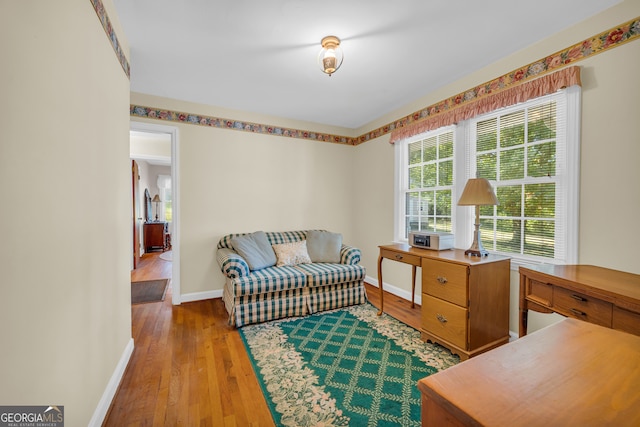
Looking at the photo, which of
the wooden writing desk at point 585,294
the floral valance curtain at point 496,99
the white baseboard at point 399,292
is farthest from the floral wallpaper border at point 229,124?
the wooden writing desk at point 585,294

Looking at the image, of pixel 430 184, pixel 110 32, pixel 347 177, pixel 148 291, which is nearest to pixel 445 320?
pixel 430 184

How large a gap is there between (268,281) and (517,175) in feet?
8.18

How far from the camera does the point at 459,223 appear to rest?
111 inches

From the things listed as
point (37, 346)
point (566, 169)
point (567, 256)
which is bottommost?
point (37, 346)

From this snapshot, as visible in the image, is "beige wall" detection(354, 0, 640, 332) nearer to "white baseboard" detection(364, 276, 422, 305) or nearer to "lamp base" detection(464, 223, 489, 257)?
"lamp base" detection(464, 223, 489, 257)

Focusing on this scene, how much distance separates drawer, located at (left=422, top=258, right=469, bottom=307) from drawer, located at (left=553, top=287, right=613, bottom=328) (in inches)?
20.9

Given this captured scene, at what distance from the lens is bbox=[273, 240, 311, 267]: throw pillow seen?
131 inches

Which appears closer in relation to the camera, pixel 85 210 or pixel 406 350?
pixel 85 210

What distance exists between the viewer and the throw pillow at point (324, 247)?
348 centimetres

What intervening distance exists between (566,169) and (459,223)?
992mm

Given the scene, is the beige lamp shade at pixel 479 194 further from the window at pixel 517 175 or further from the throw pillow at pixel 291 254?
the throw pillow at pixel 291 254

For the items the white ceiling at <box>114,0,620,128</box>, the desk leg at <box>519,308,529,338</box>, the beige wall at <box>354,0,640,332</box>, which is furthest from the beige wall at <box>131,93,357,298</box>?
the desk leg at <box>519,308,529,338</box>

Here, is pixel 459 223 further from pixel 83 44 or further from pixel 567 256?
pixel 83 44

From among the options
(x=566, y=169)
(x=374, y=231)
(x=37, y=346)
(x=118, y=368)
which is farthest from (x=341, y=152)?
(x=37, y=346)
